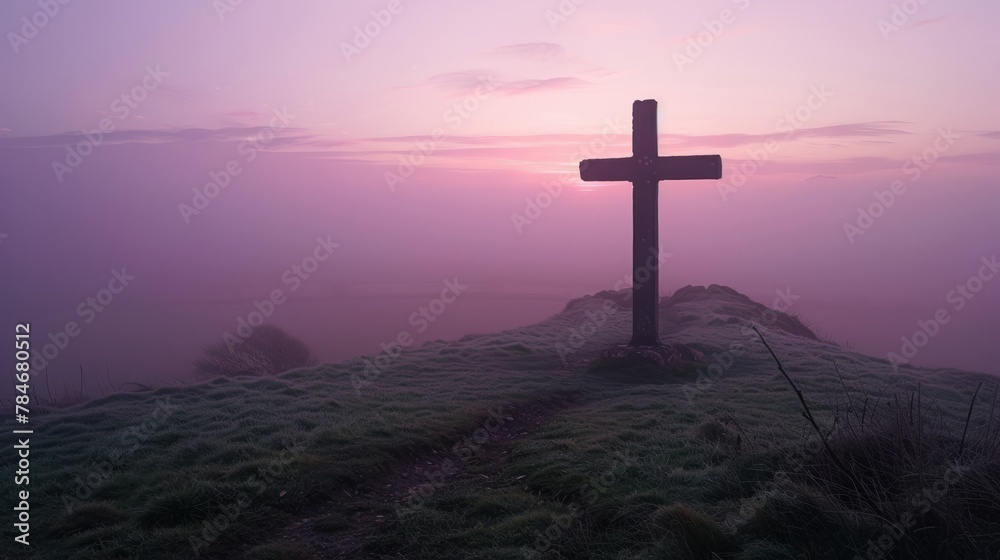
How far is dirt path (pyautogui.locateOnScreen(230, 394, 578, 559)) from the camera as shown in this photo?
17.7 ft

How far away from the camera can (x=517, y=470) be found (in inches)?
263

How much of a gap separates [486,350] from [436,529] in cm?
936

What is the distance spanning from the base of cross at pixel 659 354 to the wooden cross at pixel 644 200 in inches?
13.1

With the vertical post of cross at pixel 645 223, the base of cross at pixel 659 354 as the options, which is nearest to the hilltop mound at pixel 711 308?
the base of cross at pixel 659 354

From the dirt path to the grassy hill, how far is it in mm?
27

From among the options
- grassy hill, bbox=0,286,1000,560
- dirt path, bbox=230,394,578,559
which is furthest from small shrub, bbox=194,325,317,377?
dirt path, bbox=230,394,578,559

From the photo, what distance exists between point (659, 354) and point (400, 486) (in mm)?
7278

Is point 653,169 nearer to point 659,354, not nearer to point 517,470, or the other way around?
point 659,354

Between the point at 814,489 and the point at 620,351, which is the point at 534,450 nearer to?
the point at 814,489

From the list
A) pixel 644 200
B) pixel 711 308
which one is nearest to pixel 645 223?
pixel 644 200

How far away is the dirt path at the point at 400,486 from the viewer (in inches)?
213

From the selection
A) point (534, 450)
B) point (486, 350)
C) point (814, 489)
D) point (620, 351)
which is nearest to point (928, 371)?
point (620, 351)

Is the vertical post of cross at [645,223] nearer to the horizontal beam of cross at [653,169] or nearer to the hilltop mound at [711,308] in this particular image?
the horizontal beam of cross at [653,169]

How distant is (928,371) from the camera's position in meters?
13.4
